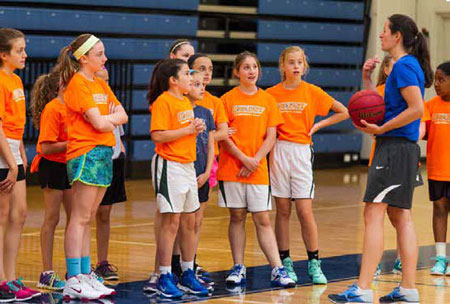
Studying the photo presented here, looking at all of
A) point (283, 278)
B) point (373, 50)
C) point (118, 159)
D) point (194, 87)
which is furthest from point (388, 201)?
point (373, 50)

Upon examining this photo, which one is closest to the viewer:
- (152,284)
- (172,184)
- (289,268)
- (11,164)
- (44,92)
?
(11,164)

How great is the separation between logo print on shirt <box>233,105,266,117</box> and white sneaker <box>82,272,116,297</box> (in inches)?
54.5

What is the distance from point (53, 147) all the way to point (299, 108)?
5.15 ft

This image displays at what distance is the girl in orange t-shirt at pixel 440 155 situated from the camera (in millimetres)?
6633

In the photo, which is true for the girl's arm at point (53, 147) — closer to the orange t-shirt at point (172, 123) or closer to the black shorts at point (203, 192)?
the orange t-shirt at point (172, 123)

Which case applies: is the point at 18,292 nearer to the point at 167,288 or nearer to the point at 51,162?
the point at 167,288

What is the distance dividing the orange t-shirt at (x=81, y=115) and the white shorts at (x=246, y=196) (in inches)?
36.0

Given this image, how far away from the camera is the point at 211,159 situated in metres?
5.91

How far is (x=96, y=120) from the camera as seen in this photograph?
211 inches

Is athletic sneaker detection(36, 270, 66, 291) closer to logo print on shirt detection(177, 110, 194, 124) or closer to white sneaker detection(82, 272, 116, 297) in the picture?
white sneaker detection(82, 272, 116, 297)

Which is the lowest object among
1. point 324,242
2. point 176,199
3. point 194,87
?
point 324,242

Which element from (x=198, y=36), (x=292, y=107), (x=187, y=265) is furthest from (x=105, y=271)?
(x=198, y=36)

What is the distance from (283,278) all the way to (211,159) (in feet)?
2.69

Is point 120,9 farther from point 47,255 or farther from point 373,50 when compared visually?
point 47,255
